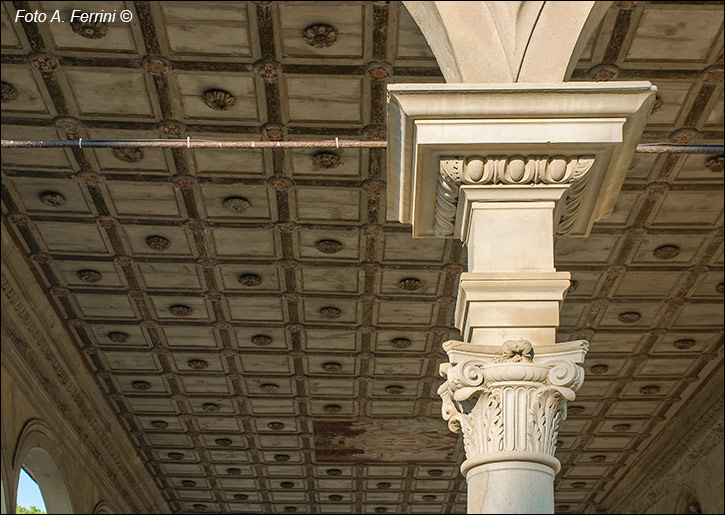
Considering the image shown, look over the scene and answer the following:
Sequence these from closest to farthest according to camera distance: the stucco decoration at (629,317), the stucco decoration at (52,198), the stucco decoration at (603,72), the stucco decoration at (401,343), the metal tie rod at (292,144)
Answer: the metal tie rod at (292,144), the stucco decoration at (603,72), the stucco decoration at (52,198), the stucco decoration at (629,317), the stucco decoration at (401,343)

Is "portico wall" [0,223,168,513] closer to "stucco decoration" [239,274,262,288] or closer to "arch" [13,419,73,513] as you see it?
"arch" [13,419,73,513]

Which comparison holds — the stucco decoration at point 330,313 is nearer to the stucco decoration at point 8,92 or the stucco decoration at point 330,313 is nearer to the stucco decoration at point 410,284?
the stucco decoration at point 410,284

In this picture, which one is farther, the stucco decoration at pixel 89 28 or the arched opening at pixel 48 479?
the arched opening at pixel 48 479

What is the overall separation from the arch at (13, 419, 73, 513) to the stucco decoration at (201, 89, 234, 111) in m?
5.69

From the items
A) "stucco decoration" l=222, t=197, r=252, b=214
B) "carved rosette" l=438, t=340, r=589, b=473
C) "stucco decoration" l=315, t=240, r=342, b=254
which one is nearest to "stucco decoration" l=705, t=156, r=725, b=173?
"stucco decoration" l=315, t=240, r=342, b=254

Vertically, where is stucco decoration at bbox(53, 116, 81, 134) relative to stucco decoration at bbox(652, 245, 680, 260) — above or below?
below

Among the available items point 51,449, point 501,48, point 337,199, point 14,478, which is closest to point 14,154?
point 337,199

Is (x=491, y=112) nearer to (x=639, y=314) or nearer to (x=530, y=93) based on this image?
(x=530, y=93)

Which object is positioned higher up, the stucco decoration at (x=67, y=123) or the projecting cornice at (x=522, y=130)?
the stucco decoration at (x=67, y=123)

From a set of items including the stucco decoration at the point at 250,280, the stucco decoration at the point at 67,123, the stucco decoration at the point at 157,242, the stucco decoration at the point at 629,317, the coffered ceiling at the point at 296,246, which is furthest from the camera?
the stucco decoration at the point at 629,317

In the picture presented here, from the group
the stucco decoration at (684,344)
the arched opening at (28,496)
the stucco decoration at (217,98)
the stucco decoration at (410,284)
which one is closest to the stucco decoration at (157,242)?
the stucco decoration at (217,98)

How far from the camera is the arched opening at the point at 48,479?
13336mm

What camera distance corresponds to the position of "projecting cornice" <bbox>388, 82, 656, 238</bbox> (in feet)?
12.7

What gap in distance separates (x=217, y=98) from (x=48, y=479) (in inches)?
297
